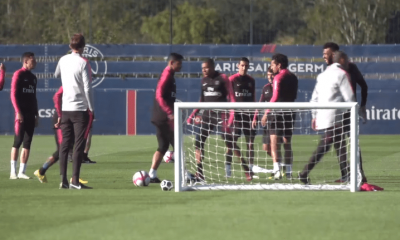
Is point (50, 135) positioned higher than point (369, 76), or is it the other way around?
point (369, 76)

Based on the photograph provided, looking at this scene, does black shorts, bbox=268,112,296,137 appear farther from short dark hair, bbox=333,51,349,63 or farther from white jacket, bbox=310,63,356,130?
short dark hair, bbox=333,51,349,63

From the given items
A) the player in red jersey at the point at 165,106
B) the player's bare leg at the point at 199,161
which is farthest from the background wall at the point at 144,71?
the player in red jersey at the point at 165,106

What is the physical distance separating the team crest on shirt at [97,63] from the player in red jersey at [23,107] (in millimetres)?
17431

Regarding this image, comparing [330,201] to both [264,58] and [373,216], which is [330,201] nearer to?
[373,216]

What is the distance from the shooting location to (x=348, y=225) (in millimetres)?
8141

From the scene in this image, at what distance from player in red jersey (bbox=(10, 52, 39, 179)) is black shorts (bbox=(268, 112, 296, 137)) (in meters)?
3.63

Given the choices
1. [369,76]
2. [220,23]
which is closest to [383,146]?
[369,76]

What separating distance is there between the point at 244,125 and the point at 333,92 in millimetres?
2780

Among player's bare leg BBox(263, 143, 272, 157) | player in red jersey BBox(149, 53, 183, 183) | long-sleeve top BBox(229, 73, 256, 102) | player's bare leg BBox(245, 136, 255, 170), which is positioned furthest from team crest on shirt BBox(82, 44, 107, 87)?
player in red jersey BBox(149, 53, 183, 183)

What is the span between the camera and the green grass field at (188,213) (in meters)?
7.72

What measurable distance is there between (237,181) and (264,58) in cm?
1799

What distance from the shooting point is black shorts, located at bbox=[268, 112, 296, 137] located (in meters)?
13.4

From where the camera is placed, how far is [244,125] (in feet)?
47.2

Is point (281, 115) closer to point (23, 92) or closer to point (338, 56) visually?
point (338, 56)
